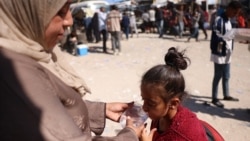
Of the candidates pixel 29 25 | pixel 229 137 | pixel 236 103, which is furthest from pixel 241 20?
pixel 29 25

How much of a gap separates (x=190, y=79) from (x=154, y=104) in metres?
5.22

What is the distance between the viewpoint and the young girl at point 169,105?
79.3 inches

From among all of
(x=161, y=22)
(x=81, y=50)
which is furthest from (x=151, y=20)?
(x=81, y=50)

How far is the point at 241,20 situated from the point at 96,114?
11641 millimetres

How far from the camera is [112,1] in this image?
888 inches

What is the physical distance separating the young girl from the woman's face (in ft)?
2.61

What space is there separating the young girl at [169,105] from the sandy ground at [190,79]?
678 mm

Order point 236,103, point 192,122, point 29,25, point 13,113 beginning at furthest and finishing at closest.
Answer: point 236,103 < point 192,122 < point 29,25 < point 13,113

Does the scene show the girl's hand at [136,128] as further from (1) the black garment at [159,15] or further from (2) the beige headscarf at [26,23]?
(1) the black garment at [159,15]

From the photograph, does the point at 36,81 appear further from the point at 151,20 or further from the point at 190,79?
the point at 151,20

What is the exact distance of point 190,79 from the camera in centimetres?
706

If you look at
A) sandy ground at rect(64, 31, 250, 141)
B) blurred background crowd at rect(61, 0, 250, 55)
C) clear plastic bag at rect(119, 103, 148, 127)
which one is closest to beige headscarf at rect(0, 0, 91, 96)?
clear plastic bag at rect(119, 103, 148, 127)

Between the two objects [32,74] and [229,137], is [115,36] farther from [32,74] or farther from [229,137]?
[32,74]

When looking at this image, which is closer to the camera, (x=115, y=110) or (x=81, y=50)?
(x=115, y=110)
